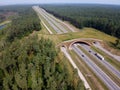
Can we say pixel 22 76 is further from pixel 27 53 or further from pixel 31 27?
pixel 31 27

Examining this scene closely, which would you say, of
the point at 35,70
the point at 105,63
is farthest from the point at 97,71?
the point at 35,70

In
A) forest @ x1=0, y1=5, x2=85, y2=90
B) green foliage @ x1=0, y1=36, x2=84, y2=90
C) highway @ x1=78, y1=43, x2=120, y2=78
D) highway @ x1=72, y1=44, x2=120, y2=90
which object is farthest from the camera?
highway @ x1=78, y1=43, x2=120, y2=78

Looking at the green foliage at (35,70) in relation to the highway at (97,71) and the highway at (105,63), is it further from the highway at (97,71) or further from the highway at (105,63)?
the highway at (105,63)

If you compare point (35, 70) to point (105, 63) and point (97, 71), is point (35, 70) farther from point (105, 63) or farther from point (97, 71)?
point (105, 63)

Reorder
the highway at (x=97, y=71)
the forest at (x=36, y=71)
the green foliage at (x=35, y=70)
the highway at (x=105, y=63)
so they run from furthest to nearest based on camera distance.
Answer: the highway at (x=105, y=63)
the highway at (x=97, y=71)
the green foliage at (x=35, y=70)
the forest at (x=36, y=71)

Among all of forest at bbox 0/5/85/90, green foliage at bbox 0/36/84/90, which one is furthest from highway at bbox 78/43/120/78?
green foliage at bbox 0/36/84/90

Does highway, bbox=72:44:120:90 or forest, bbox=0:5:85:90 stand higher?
forest, bbox=0:5:85:90

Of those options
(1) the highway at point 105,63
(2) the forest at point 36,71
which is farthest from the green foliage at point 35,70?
(1) the highway at point 105,63

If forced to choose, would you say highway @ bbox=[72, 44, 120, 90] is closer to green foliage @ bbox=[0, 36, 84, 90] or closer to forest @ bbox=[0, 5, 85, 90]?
forest @ bbox=[0, 5, 85, 90]
